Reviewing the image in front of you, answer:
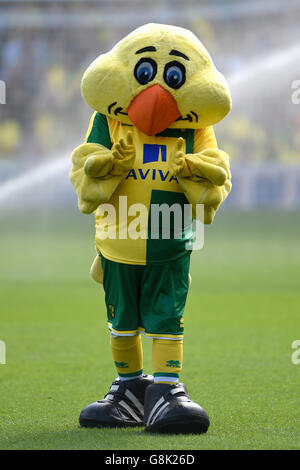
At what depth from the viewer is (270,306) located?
555cm

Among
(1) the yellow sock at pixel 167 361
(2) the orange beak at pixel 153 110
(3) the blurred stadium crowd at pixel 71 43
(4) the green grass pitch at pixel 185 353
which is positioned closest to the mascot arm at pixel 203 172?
(2) the orange beak at pixel 153 110

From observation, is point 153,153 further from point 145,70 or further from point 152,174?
point 145,70

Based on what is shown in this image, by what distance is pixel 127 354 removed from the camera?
9.40 ft

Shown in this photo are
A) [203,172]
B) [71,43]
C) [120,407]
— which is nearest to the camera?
[203,172]

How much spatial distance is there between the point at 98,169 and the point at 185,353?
5.30ft

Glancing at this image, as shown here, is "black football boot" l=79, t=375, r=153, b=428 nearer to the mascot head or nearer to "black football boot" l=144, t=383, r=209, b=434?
"black football boot" l=144, t=383, r=209, b=434

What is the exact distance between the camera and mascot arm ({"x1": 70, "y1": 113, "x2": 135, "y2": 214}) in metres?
2.66

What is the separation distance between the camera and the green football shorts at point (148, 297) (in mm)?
2748

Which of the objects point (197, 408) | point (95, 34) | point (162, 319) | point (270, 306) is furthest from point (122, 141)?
point (95, 34)

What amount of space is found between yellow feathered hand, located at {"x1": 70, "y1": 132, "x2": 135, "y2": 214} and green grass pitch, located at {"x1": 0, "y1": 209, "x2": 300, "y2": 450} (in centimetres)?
75

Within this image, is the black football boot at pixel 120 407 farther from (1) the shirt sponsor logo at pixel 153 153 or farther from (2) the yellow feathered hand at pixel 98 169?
(1) the shirt sponsor logo at pixel 153 153

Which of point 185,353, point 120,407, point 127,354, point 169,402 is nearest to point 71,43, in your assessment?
point 185,353

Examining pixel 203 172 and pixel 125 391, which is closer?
pixel 203 172
